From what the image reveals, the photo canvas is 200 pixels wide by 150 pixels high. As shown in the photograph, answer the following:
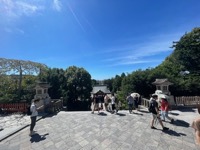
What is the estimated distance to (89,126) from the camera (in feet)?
24.9

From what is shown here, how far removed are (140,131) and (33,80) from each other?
1652 cm

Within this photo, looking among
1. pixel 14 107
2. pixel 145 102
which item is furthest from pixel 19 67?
pixel 145 102

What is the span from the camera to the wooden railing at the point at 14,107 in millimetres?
11474

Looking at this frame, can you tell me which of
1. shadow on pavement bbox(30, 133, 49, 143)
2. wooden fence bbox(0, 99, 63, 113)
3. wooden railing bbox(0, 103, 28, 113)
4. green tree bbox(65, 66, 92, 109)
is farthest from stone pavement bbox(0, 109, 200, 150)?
green tree bbox(65, 66, 92, 109)

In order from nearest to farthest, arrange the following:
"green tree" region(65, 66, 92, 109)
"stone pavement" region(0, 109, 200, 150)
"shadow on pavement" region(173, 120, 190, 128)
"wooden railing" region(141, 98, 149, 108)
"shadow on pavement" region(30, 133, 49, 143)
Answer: "stone pavement" region(0, 109, 200, 150) → "shadow on pavement" region(30, 133, 49, 143) → "shadow on pavement" region(173, 120, 190, 128) → "wooden railing" region(141, 98, 149, 108) → "green tree" region(65, 66, 92, 109)

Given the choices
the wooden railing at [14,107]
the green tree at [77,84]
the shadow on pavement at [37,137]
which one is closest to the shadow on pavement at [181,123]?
the shadow on pavement at [37,137]

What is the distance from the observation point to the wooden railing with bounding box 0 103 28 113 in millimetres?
11474

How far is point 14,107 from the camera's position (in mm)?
11578

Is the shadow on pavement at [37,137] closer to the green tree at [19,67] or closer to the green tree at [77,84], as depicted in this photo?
the green tree at [19,67]

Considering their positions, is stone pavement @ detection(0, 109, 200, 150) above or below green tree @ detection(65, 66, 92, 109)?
below

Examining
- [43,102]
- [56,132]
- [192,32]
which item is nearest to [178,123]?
[56,132]

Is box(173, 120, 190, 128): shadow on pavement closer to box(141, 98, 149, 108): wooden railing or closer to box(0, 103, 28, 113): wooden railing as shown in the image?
box(141, 98, 149, 108): wooden railing

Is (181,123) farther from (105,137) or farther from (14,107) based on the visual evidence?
(14,107)

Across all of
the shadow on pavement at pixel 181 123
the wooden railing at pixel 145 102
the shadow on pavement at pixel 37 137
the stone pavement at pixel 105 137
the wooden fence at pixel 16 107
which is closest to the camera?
the stone pavement at pixel 105 137
